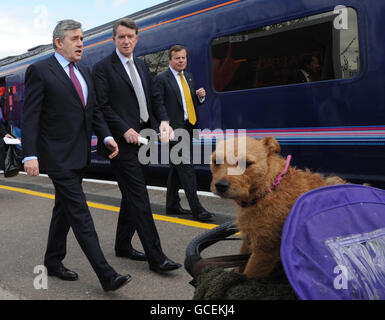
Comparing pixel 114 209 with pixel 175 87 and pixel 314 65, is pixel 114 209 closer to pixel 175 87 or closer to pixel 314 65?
pixel 175 87

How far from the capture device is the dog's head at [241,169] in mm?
1919

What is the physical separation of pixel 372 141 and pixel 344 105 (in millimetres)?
546

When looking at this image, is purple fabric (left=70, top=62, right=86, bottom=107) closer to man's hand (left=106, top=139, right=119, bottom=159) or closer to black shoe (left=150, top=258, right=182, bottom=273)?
man's hand (left=106, top=139, right=119, bottom=159)

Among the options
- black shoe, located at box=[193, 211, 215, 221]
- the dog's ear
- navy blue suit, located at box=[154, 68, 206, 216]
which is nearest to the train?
navy blue suit, located at box=[154, 68, 206, 216]

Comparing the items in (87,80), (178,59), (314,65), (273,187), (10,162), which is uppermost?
(178,59)

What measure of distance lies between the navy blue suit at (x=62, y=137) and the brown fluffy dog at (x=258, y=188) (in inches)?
55.0

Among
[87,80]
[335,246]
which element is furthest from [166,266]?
[335,246]

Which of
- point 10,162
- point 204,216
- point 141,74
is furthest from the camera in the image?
point 10,162

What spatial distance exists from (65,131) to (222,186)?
5.40 feet

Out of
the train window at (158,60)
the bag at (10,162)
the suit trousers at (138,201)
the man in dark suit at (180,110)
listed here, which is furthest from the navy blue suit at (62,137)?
the bag at (10,162)

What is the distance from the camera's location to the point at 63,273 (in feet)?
11.3

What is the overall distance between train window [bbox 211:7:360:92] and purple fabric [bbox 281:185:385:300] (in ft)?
13.3
